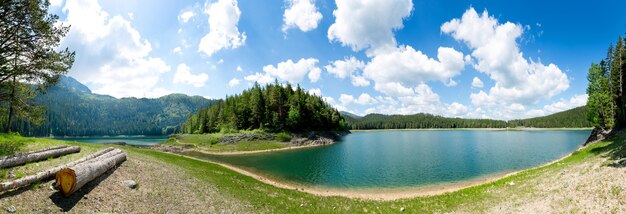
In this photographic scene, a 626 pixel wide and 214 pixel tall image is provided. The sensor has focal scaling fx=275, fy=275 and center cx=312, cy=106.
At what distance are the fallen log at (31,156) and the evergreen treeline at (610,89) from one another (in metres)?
92.3

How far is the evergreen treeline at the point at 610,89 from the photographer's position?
6094cm

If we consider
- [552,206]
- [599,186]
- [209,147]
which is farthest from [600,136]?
[209,147]

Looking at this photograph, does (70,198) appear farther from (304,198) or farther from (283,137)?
(283,137)

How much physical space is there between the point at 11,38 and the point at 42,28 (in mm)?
2321

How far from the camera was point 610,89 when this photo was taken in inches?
2527

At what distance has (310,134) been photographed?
4478 inches

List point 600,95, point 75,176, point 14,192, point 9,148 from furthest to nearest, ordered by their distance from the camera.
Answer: point 600,95 < point 9,148 < point 75,176 < point 14,192

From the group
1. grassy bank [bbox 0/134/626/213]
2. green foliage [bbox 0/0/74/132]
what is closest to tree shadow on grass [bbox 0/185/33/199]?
grassy bank [bbox 0/134/626/213]

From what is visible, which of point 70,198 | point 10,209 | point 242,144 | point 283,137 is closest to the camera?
point 10,209

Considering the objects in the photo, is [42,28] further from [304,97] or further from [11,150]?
[304,97]

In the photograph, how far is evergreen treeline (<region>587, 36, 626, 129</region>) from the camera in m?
60.9

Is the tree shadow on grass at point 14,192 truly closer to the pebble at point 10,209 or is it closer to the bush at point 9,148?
the pebble at point 10,209

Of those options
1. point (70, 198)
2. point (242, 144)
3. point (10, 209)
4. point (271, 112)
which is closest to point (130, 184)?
point (70, 198)

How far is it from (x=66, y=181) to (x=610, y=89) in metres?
96.7
